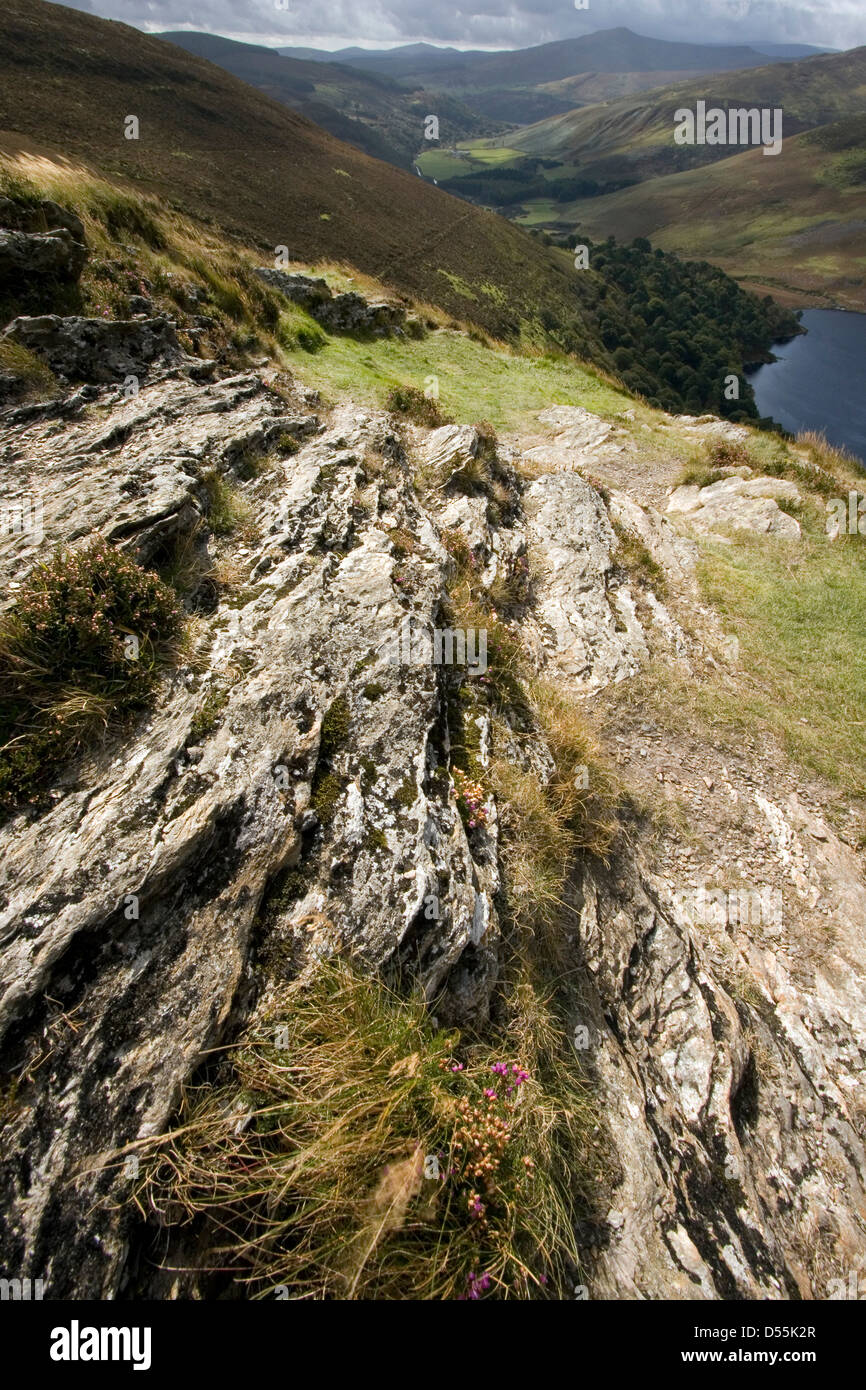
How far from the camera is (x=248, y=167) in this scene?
4469cm

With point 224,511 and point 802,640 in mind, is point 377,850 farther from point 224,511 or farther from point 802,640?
point 802,640

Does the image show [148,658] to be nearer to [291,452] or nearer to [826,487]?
[291,452]

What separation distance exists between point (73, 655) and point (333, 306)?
19541 mm

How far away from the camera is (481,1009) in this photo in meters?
5.13

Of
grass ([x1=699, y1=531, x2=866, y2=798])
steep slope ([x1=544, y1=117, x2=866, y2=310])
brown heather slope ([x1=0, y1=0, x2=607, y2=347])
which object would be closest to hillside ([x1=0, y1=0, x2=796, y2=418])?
brown heather slope ([x1=0, y1=0, x2=607, y2=347])

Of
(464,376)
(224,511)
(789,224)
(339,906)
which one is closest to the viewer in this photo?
(339,906)

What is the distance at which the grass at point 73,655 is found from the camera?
15.4 ft

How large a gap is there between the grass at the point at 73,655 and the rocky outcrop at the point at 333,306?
1751 centimetres

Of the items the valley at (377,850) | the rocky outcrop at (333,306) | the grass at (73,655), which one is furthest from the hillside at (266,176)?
the grass at (73,655)

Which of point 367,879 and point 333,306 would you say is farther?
point 333,306

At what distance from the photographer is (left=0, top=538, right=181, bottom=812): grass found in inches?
184

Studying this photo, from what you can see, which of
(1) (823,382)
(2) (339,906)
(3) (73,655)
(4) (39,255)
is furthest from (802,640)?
(1) (823,382)

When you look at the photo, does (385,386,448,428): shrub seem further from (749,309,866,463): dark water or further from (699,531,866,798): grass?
(749,309,866,463): dark water
